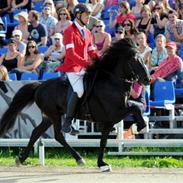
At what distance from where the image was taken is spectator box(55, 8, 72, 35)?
643 inches

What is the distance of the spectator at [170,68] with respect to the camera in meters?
13.5

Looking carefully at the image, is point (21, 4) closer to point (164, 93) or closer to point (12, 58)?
point (12, 58)

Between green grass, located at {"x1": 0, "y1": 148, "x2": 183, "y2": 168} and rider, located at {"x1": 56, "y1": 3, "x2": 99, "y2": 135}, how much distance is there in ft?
3.92

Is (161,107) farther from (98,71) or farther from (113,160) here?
(98,71)

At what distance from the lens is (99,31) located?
1504 cm

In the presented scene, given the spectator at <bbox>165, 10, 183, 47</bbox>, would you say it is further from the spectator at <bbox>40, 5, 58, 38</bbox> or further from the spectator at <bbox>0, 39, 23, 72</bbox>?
the spectator at <bbox>0, 39, 23, 72</bbox>

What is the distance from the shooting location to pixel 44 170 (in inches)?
416

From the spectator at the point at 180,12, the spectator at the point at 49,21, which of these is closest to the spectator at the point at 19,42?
the spectator at the point at 49,21

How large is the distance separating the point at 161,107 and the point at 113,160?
177 cm

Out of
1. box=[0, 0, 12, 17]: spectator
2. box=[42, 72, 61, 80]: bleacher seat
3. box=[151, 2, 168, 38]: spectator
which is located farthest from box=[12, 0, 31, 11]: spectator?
box=[42, 72, 61, 80]: bleacher seat

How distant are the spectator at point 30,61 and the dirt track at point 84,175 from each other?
13.9 ft

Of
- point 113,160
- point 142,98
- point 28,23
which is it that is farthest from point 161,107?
point 28,23

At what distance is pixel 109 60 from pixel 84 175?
191 centimetres

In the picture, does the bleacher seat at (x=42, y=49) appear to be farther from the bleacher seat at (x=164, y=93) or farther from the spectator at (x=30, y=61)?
the bleacher seat at (x=164, y=93)
